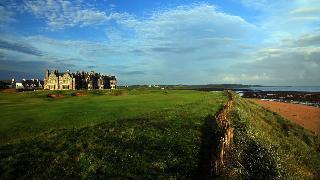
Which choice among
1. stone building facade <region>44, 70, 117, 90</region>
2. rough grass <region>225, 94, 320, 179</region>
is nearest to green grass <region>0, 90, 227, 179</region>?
rough grass <region>225, 94, 320, 179</region>

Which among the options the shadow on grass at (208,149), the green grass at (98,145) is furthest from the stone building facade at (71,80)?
the shadow on grass at (208,149)

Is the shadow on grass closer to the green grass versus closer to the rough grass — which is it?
the green grass

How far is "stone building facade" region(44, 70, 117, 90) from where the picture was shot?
408 feet

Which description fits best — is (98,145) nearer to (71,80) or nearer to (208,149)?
(208,149)

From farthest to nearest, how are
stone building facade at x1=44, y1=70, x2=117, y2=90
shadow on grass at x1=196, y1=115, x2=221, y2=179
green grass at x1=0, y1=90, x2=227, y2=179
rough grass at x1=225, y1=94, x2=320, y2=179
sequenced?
stone building facade at x1=44, y1=70, x2=117, y2=90 → green grass at x1=0, y1=90, x2=227, y2=179 → rough grass at x1=225, y1=94, x2=320, y2=179 → shadow on grass at x1=196, y1=115, x2=221, y2=179

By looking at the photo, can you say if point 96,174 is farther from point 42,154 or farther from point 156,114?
point 156,114

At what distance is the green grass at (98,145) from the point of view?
1559 centimetres

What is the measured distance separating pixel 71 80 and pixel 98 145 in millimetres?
109030

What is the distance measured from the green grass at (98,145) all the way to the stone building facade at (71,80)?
325 ft

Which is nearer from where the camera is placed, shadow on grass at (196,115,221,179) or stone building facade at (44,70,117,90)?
shadow on grass at (196,115,221,179)

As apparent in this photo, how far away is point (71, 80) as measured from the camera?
124m

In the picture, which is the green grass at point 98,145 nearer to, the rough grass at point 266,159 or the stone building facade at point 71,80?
the rough grass at point 266,159

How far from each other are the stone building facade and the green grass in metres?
99.1

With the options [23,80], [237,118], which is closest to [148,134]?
[237,118]
